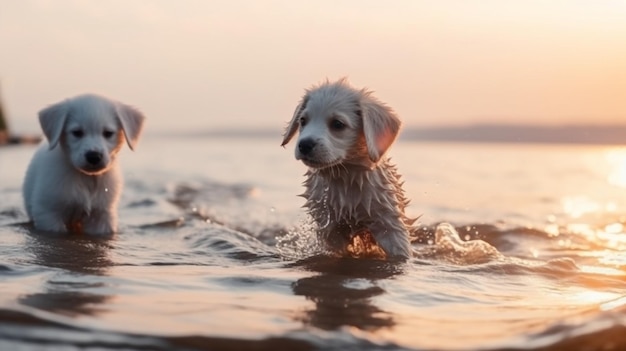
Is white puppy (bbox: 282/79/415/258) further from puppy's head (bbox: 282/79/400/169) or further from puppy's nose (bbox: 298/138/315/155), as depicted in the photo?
puppy's nose (bbox: 298/138/315/155)

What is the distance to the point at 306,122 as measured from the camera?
608 cm

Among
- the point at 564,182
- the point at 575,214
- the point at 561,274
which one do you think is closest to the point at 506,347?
the point at 561,274

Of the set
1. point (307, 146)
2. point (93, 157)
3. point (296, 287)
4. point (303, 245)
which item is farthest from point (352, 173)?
point (93, 157)

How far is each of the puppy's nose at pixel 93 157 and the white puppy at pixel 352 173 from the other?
157 centimetres

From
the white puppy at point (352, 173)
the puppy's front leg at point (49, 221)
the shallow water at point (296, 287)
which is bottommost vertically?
the shallow water at point (296, 287)

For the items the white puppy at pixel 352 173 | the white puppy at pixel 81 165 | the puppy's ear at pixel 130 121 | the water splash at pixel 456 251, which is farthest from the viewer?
the puppy's ear at pixel 130 121

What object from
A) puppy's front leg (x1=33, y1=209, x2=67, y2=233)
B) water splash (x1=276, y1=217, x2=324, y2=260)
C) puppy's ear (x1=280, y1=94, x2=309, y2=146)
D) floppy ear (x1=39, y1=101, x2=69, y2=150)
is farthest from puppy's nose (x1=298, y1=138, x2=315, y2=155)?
puppy's front leg (x1=33, y1=209, x2=67, y2=233)

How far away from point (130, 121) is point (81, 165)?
0.60 metres

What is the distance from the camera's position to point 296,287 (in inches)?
187

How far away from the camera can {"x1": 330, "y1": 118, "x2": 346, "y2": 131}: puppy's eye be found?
5.95 metres

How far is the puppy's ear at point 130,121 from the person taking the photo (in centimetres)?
705

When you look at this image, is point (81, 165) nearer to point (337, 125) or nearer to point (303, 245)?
point (303, 245)

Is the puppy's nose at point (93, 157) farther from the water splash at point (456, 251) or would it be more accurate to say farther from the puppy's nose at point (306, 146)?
the water splash at point (456, 251)

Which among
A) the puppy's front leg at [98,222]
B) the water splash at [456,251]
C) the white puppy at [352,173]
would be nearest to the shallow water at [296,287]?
the water splash at [456,251]
